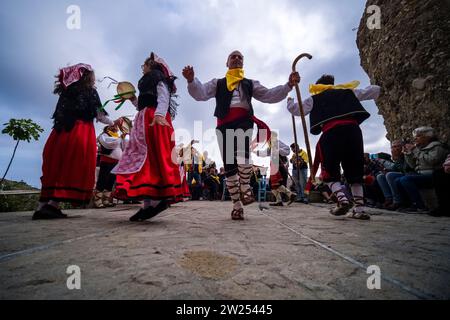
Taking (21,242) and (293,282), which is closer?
(293,282)

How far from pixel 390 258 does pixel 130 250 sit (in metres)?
1.29

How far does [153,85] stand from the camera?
2771mm

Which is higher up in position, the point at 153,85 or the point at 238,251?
the point at 153,85

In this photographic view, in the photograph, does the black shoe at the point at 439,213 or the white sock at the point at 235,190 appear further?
the black shoe at the point at 439,213

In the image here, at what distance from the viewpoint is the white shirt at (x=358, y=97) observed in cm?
327

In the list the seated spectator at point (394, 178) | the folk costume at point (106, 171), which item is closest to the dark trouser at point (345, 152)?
the seated spectator at point (394, 178)

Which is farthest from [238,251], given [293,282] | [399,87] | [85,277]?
[399,87]

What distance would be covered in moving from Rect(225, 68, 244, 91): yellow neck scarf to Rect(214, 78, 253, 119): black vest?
5 centimetres

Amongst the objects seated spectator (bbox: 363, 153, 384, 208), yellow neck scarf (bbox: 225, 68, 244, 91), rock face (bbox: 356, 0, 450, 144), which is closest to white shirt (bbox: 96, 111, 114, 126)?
yellow neck scarf (bbox: 225, 68, 244, 91)

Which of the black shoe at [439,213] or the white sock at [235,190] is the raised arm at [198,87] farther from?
the black shoe at [439,213]

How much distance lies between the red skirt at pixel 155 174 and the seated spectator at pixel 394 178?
4.34 m

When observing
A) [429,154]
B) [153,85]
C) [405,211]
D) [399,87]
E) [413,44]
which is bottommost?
[405,211]
